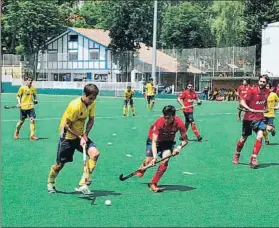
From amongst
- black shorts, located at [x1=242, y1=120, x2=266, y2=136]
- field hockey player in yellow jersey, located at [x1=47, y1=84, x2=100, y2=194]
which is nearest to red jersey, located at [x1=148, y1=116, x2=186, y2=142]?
field hockey player in yellow jersey, located at [x1=47, y1=84, x2=100, y2=194]

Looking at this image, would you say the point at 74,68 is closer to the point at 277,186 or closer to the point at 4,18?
the point at 4,18

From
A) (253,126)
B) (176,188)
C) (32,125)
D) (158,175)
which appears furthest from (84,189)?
(32,125)

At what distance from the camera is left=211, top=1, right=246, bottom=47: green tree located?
60459mm

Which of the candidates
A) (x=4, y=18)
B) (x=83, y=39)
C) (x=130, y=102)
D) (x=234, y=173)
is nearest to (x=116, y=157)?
(x=234, y=173)

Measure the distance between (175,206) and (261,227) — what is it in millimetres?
1440

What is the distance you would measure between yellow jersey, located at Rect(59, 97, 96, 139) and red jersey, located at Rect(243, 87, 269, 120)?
424 centimetres

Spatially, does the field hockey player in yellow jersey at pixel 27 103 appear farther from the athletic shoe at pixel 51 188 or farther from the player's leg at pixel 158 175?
the player's leg at pixel 158 175

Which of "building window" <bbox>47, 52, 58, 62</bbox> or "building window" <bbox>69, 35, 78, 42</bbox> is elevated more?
"building window" <bbox>69, 35, 78, 42</bbox>

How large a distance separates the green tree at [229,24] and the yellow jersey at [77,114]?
52.4m

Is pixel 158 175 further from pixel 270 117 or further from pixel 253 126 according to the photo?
pixel 270 117

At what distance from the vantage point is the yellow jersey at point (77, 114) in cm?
858

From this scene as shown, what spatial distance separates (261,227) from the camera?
697 centimetres

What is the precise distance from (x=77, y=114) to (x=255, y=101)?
467cm

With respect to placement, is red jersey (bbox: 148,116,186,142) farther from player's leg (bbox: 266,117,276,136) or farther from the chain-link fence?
the chain-link fence
